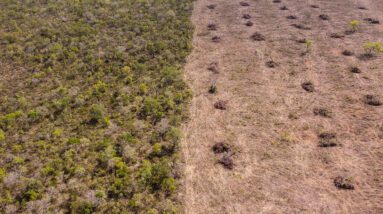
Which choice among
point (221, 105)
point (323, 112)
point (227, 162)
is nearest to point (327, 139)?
point (323, 112)

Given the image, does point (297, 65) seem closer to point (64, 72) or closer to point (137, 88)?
point (137, 88)

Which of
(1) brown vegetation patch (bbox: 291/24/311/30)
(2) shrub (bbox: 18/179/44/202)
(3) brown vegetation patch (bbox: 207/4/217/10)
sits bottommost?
(2) shrub (bbox: 18/179/44/202)

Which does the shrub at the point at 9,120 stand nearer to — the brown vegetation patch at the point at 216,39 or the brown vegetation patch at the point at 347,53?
the brown vegetation patch at the point at 216,39

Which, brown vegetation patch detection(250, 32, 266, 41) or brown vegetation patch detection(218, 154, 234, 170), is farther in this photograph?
brown vegetation patch detection(250, 32, 266, 41)

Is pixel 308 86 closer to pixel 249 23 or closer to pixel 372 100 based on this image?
pixel 372 100

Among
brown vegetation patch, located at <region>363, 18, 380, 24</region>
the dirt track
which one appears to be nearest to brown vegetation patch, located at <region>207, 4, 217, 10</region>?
the dirt track

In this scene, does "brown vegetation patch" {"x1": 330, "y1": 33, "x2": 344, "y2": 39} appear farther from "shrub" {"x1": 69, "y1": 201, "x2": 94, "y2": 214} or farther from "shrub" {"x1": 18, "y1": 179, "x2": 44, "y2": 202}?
"shrub" {"x1": 18, "y1": 179, "x2": 44, "y2": 202}

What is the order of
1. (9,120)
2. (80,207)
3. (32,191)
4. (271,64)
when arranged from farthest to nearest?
(271,64)
(9,120)
(32,191)
(80,207)
